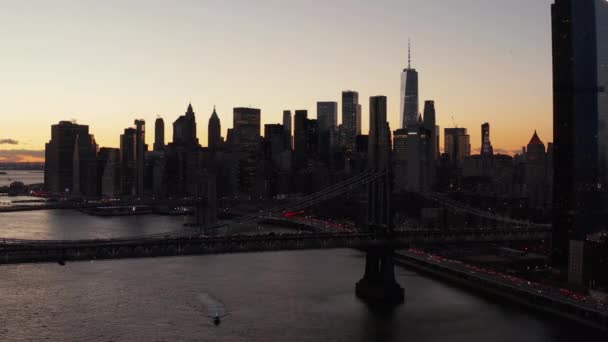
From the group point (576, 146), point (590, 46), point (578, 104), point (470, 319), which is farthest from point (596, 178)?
point (470, 319)

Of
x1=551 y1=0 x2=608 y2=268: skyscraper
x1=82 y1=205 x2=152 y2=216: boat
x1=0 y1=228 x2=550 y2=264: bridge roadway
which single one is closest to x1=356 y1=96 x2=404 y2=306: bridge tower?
x1=0 y1=228 x2=550 y2=264: bridge roadway

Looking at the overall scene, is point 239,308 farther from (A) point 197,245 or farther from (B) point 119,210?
(B) point 119,210

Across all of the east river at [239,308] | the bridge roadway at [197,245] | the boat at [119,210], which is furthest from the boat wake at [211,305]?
the boat at [119,210]

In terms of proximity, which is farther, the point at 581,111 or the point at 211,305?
the point at 581,111

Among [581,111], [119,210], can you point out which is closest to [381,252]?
[581,111]

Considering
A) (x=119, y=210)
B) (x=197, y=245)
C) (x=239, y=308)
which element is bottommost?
(x=239, y=308)

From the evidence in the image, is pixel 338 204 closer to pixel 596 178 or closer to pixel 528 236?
pixel 596 178
